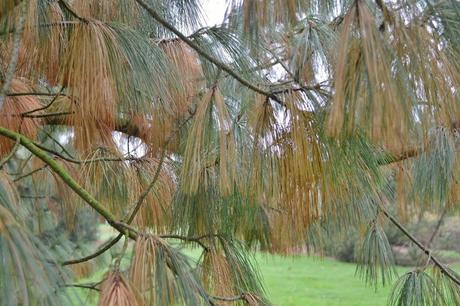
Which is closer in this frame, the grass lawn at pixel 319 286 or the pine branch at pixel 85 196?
the pine branch at pixel 85 196

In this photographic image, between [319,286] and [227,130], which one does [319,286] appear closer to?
[319,286]

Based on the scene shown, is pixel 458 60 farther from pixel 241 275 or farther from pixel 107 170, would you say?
pixel 107 170

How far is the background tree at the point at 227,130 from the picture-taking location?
493 mm

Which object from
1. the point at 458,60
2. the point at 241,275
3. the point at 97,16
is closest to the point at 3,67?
the point at 97,16

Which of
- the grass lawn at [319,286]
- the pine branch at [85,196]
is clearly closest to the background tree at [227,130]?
the pine branch at [85,196]

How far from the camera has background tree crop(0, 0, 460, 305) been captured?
1.62 ft

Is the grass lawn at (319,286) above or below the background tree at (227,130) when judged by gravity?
below

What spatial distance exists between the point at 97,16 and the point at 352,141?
56cm

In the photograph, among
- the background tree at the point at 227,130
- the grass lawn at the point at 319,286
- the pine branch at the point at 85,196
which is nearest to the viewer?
the background tree at the point at 227,130

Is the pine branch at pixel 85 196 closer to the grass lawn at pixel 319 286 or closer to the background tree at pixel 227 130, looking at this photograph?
the background tree at pixel 227 130

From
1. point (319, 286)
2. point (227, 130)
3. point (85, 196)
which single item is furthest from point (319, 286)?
point (85, 196)

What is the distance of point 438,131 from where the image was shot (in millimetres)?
1113

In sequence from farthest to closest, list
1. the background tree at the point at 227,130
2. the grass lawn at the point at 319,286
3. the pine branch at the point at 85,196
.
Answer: the grass lawn at the point at 319,286
the pine branch at the point at 85,196
the background tree at the point at 227,130

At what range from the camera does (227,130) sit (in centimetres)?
79
